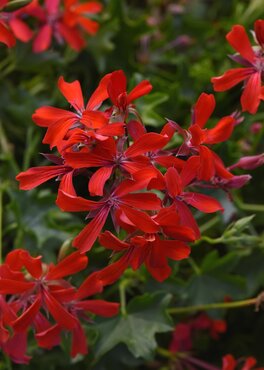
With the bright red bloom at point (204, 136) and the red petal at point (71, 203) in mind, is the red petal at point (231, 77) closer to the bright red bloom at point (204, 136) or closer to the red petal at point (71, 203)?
the bright red bloom at point (204, 136)

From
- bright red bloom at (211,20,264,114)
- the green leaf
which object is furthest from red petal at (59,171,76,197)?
the green leaf

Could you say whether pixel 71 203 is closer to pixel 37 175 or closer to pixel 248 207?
pixel 37 175

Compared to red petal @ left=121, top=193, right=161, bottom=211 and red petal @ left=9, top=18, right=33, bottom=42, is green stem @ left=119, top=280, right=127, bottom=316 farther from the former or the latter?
red petal @ left=9, top=18, right=33, bottom=42

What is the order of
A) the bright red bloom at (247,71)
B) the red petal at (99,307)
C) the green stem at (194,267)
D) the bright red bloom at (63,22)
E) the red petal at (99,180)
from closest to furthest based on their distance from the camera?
the red petal at (99,180)
the bright red bloom at (247,71)
the red petal at (99,307)
the green stem at (194,267)
the bright red bloom at (63,22)

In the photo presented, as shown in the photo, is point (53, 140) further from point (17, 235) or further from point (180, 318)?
point (180, 318)

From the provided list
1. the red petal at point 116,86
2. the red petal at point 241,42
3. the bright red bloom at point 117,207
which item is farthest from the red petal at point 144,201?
the red petal at point 241,42

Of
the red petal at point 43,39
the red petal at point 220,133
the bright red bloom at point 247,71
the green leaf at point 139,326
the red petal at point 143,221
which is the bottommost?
the green leaf at point 139,326
